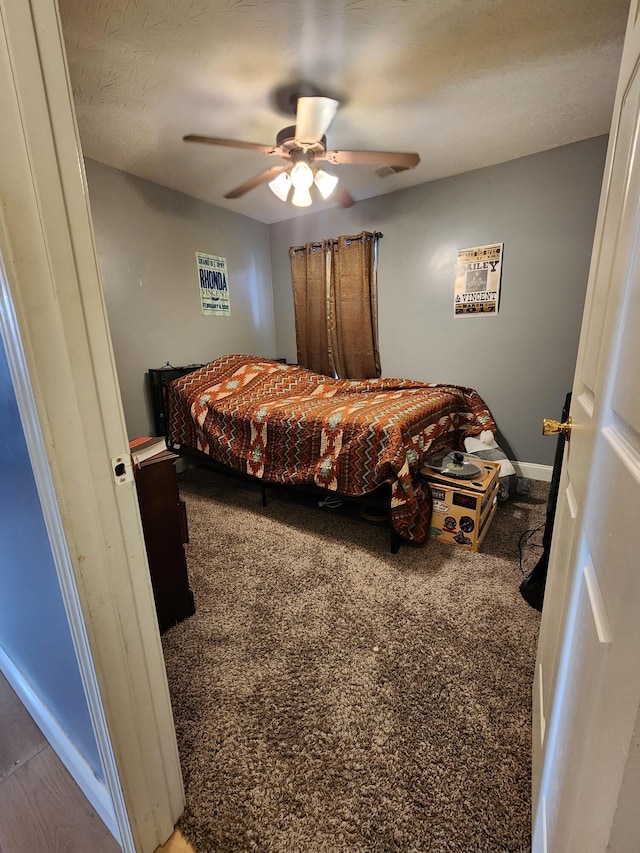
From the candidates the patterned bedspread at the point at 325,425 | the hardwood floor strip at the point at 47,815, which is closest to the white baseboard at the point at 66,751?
the hardwood floor strip at the point at 47,815

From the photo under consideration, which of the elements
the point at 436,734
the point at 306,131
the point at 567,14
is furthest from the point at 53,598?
the point at 567,14

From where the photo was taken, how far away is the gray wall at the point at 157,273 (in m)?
2.76

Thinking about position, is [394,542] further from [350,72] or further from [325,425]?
[350,72]

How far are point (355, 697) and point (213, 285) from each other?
350cm

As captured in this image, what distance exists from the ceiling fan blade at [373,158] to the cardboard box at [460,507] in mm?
1864

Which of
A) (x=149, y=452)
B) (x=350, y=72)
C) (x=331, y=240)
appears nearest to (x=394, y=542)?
(x=149, y=452)

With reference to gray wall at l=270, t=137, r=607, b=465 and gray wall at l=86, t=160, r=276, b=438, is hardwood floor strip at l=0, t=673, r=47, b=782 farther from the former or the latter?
gray wall at l=270, t=137, r=607, b=465

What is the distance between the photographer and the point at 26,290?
0.56 meters

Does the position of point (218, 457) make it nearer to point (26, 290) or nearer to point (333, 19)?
point (26, 290)

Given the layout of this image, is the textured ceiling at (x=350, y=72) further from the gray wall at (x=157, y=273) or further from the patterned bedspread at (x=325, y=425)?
the patterned bedspread at (x=325, y=425)

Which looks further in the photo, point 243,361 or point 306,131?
point 243,361

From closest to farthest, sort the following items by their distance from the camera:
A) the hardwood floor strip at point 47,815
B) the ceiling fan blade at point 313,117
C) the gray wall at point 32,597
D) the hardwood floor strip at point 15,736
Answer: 1. the gray wall at point 32,597
2. the hardwood floor strip at point 47,815
3. the hardwood floor strip at point 15,736
4. the ceiling fan blade at point 313,117

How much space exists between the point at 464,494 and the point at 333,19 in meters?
2.29

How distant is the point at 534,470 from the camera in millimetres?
3096
